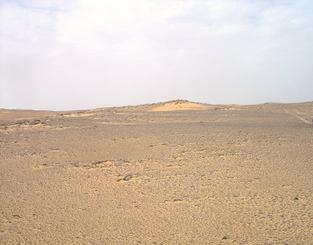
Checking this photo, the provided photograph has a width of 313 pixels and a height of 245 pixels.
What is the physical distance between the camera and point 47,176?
12000mm

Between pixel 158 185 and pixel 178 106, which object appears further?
pixel 178 106

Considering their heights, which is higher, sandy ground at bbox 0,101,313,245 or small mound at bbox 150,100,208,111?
small mound at bbox 150,100,208,111

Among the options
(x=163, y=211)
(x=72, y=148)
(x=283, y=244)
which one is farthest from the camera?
(x=72, y=148)

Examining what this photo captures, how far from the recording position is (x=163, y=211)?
30.0 ft

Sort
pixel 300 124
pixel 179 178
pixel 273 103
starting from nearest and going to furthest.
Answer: pixel 179 178 < pixel 300 124 < pixel 273 103

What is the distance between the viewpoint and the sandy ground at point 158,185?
8.13 meters

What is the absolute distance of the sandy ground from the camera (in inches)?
320

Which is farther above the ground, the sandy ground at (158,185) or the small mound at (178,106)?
the small mound at (178,106)

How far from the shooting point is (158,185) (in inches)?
429

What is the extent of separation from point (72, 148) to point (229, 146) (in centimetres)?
454

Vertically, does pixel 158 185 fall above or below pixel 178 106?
below

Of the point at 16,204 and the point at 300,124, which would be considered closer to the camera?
the point at 16,204

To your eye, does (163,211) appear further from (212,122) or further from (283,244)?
(212,122)

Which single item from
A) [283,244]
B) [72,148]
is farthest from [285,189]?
[72,148]
